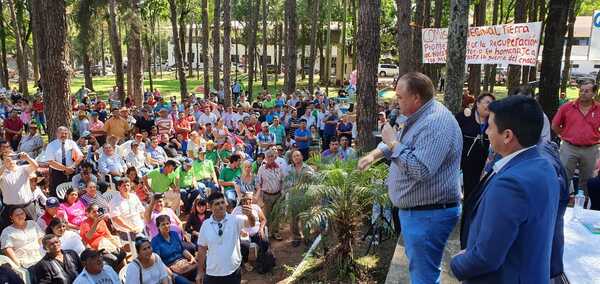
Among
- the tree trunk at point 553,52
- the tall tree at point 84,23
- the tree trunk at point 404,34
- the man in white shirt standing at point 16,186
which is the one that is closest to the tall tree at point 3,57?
the tall tree at point 84,23

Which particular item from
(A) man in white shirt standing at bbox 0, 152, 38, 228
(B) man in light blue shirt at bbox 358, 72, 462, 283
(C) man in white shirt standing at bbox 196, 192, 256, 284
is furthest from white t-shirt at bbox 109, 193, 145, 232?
(B) man in light blue shirt at bbox 358, 72, 462, 283

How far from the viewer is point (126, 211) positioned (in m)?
7.26

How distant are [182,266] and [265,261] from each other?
1.31 metres

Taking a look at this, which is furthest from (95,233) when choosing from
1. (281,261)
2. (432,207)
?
(432,207)

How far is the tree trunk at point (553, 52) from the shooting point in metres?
8.84

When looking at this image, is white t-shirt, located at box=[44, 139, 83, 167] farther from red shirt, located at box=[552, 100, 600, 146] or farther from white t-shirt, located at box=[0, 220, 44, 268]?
red shirt, located at box=[552, 100, 600, 146]

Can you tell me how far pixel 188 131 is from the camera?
1273cm

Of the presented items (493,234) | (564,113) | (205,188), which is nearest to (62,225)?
(205,188)

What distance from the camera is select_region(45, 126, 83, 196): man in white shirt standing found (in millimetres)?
8781

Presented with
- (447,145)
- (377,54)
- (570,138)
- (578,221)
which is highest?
(377,54)

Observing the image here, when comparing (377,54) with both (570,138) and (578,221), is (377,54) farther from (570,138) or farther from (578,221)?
(578,221)

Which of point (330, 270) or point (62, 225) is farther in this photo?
point (62, 225)

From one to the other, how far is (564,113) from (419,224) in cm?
444

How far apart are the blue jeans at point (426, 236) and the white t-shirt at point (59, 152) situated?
25.4 ft
